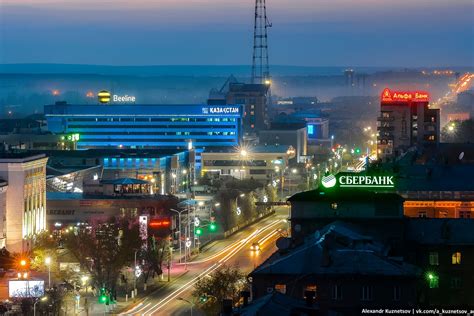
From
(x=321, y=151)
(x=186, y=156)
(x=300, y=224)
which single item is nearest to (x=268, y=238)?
(x=300, y=224)

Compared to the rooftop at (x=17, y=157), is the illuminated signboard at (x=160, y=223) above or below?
below

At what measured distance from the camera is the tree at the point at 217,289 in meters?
56.5

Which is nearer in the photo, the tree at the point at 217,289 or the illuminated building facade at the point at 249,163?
the tree at the point at 217,289

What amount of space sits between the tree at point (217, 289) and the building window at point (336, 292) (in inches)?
350

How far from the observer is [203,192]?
112312 mm

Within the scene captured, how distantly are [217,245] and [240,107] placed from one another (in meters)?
81.6

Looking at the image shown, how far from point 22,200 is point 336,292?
4288cm

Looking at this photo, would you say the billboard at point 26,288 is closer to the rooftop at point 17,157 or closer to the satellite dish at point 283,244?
the satellite dish at point 283,244

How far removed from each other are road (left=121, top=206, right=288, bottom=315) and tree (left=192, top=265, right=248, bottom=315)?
0.93 m

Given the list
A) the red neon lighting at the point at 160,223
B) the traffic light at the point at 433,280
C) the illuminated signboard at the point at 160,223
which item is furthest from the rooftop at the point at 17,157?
the traffic light at the point at 433,280

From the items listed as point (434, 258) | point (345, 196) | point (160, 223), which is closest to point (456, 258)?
point (434, 258)

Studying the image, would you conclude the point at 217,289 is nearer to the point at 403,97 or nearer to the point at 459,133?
the point at 403,97

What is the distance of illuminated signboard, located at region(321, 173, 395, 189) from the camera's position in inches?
2657

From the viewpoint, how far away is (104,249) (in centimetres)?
7006
